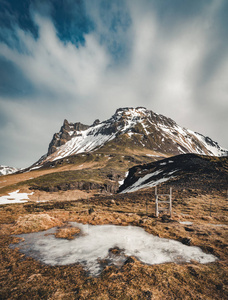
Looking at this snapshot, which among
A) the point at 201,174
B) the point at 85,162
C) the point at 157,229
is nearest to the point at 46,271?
the point at 157,229

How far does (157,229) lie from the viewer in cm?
1409

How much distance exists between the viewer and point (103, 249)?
10.4m

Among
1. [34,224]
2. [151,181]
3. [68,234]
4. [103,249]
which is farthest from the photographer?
[151,181]

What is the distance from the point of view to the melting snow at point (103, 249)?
8812mm

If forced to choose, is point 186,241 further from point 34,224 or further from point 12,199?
point 12,199

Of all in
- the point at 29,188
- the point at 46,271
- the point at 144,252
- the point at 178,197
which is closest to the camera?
the point at 46,271

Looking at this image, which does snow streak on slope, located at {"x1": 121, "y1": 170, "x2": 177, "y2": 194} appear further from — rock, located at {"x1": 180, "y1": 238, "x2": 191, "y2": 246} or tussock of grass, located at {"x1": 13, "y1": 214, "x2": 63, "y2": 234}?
tussock of grass, located at {"x1": 13, "y1": 214, "x2": 63, "y2": 234}

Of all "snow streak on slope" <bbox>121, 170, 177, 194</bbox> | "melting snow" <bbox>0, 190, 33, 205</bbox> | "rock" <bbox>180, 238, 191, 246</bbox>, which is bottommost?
"melting snow" <bbox>0, 190, 33, 205</bbox>

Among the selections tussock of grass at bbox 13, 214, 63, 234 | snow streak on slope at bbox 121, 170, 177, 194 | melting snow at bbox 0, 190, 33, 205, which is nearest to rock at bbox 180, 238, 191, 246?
tussock of grass at bbox 13, 214, 63, 234

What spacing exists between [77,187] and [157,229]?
74.4 meters

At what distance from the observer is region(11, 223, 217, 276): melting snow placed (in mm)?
8812

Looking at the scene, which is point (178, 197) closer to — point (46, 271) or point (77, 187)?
point (46, 271)

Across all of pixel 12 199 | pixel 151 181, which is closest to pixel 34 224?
pixel 151 181

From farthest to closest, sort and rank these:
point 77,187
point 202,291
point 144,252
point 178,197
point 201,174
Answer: point 77,187
point 201,174
point 178,197
point 144,252
point 202,291
